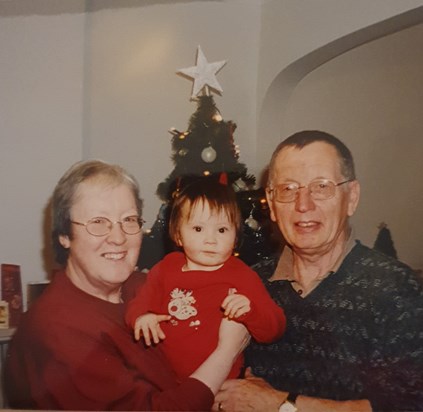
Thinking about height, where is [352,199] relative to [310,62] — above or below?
below

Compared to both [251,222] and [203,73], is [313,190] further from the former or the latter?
[203,73]

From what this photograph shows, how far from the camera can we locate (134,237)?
2.09m

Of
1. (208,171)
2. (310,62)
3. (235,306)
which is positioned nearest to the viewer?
(235,306)

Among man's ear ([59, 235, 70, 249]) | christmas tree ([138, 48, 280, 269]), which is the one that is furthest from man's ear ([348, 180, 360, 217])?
man's ear ([59, 235, 70, 249])

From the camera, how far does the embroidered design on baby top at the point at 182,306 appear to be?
1953 mm

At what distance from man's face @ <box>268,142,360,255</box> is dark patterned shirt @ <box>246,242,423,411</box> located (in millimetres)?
101

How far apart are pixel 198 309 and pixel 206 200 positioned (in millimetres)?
350

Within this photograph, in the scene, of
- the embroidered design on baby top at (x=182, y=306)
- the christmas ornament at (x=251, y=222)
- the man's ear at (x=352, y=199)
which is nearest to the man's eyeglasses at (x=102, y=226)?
the embroidered design on baby top at (x=182, y=306)

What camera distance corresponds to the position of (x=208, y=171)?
2.16 m

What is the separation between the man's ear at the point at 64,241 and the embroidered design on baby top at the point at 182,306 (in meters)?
0.42

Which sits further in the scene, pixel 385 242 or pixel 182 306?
pixel 385 242

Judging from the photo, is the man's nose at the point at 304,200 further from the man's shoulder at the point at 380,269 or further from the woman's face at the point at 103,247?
the woman's face at the point at 103,247

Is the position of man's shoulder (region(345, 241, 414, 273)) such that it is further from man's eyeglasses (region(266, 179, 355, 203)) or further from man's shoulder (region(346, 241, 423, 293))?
man's eyeglasses (region(266, 179, 355, 203))

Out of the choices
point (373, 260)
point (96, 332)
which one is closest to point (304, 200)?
point (373, 260)
